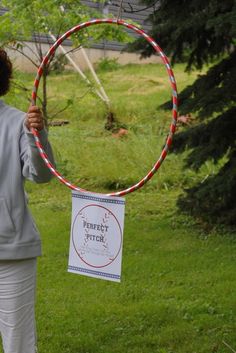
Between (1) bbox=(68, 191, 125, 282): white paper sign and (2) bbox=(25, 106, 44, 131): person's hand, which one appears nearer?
(2) bbox=(25, 106, 44, 131): person's hand

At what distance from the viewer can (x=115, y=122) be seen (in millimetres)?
13406

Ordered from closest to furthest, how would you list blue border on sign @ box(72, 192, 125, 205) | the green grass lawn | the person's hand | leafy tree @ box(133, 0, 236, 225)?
the person's hand → blue border on sign @ box(72, 192, 125, 205) → the green grass lawn → leafy tree @ box(133, 0, 236, 225)

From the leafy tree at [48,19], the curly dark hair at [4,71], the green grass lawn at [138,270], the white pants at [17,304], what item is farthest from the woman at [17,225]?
the leafy tree at [48,19]

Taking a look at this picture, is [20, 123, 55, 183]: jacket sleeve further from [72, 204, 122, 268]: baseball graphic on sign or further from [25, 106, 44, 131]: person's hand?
[72, 204, 122, 268]: baseball graphic on sign

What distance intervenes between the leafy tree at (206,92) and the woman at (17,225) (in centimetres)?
363

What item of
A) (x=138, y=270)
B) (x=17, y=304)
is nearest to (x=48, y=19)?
(x=138, y=270)

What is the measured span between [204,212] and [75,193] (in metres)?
4.52

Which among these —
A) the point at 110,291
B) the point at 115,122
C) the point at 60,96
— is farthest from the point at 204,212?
the point at 60,96

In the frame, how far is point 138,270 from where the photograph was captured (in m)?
6.28

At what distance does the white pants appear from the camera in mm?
3223

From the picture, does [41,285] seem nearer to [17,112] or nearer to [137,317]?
[137,317]

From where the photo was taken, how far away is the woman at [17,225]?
3.18 meters

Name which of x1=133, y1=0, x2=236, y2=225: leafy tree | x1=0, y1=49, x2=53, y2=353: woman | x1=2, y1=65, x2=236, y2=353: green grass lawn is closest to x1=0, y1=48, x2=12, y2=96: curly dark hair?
x1=0, y1=49, x2=53, y2=353: woman

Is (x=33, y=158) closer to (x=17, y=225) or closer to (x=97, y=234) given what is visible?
(x=17, y=225)
